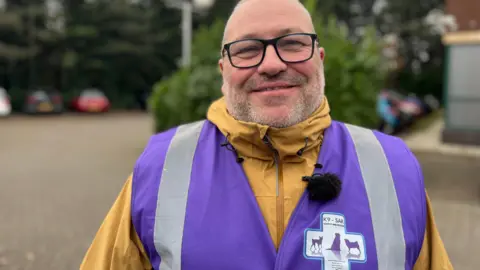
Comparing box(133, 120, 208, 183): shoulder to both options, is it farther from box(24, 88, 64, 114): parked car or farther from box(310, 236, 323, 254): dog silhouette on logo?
box(24, 88, 64, 114): parked car

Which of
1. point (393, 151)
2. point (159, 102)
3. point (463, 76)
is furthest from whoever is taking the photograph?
point (463, 76)

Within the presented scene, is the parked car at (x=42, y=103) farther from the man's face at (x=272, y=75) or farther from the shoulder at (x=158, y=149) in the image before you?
the man's face at (x=272, y=75)

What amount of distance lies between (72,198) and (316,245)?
21.9 feet

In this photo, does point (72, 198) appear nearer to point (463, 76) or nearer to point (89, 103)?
point (463, 76)

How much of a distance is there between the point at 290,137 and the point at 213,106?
392 millimetres

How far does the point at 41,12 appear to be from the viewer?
32719 mm

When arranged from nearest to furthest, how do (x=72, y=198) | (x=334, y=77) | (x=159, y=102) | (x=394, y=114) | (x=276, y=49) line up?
(x=276, y=49)
(x=334, y=77)
(x=72, y=198)
(x=159, y=102)
(x=394, y=114)

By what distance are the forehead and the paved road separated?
3.68m

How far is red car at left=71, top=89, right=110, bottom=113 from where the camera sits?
3184cm

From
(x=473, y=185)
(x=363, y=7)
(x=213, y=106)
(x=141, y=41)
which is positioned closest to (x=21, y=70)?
(x=141, y=41)

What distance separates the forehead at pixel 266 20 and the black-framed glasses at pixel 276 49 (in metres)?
0.02

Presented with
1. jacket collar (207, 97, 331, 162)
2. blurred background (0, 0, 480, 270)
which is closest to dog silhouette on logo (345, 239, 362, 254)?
jacket collar (207, 97, 331, 162)

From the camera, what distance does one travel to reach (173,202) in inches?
70.2

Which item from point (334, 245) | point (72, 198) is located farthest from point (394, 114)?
point (334, 245)
